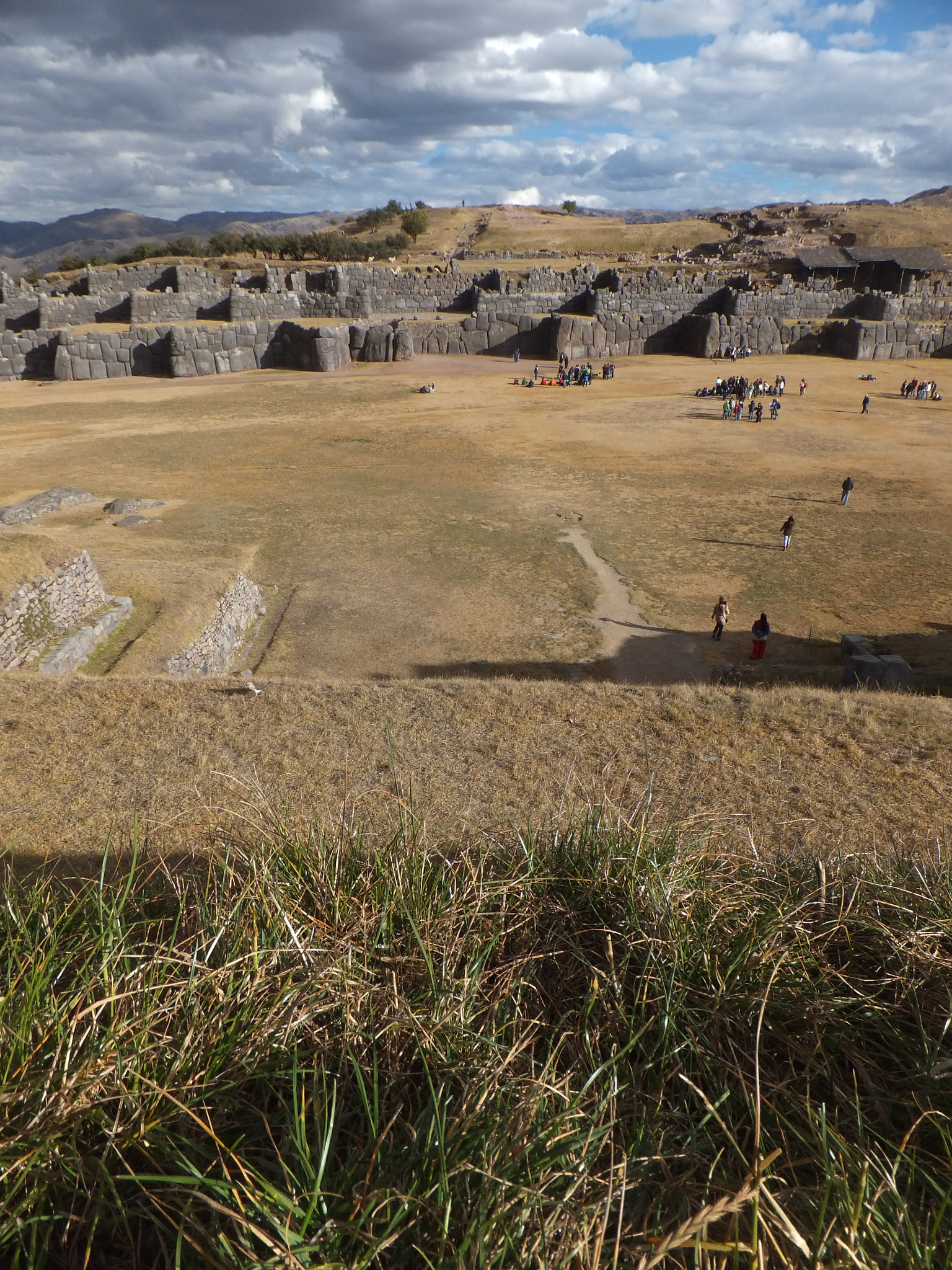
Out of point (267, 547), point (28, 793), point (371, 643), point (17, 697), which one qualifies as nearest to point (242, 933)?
point (28, 793)

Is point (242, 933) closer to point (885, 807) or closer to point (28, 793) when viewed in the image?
point (28, 793)

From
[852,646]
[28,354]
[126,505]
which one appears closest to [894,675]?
[852,646]

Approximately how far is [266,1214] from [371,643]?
42.5ft

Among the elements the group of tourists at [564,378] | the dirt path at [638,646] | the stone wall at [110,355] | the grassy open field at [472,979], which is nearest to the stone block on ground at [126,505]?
A: the dirt path at [638,646]

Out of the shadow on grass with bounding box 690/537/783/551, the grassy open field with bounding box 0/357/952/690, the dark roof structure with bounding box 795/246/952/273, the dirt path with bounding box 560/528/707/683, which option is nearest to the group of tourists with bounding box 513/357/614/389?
the grassy open field with bounding box 0/357/952/690

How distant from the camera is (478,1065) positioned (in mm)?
2516

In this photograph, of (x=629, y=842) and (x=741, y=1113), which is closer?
(x=741, y=1113)

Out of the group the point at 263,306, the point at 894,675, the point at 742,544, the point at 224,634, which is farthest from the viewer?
the point at 263,306

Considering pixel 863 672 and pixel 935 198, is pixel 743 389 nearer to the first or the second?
pixel 863 672

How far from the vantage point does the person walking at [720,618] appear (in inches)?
567

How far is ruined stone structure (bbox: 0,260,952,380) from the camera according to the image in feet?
137

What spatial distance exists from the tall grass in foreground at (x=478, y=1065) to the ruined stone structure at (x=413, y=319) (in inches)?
1683

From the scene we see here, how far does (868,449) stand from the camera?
28.5 metres

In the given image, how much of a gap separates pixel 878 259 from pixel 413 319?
130 ft
